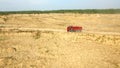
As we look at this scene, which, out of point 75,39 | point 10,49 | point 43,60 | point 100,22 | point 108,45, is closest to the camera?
point 43,60

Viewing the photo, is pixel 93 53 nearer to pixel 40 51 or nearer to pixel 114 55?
pixel 114 55

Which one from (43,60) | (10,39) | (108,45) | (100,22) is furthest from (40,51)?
(100,22)

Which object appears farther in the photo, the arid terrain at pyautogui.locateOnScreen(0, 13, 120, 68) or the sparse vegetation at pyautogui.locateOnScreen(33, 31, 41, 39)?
the sparse vegetation at pyautogui.locateOnScreen(33, 31, 41, 39)

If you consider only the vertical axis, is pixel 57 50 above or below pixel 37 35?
below

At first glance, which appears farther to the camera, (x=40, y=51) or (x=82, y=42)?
(x=82, y=42)

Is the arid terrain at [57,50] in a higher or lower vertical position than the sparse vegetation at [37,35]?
lower

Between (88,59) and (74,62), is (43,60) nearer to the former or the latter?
(74,62)

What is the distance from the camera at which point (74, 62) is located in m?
33.6

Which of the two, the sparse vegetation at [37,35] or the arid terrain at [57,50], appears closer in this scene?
the arid terrain at [57,50]

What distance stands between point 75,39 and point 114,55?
10577mm

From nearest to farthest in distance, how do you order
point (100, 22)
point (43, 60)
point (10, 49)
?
point (43, 60)
point (10, 49)
point (100, 22)

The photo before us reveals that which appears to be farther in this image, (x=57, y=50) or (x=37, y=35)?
(x=37, y=35)

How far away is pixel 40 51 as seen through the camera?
37344mm

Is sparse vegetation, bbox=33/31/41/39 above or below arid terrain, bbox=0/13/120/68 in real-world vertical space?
above
